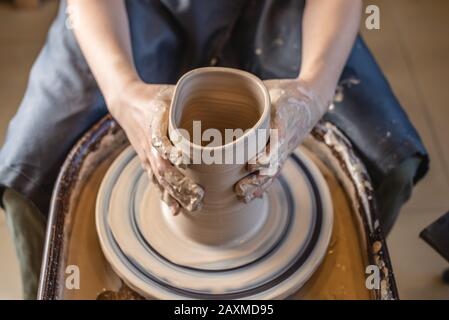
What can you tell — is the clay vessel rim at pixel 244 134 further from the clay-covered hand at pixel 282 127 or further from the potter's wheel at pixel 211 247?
the potter's wheel at pixel 211 247

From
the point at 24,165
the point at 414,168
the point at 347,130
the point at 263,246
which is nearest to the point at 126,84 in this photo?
the point at 24,165

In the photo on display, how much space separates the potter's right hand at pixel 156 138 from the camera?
37.4 inches

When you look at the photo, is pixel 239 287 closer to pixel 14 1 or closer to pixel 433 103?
pixel 433 103

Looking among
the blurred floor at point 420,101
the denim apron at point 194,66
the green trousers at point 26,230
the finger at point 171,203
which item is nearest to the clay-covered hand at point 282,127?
the finger at point 171,203

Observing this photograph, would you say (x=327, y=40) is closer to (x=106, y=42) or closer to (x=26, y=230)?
(x=106, y=42)

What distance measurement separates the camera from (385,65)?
95.3 inches

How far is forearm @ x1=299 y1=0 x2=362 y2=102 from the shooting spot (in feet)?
3.94

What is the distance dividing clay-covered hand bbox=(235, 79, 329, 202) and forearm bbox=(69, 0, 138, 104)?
0.32m

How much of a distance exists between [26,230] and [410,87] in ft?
5.42

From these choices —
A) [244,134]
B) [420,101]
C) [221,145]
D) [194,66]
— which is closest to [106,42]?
[194,66]

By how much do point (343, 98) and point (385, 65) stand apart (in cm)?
113

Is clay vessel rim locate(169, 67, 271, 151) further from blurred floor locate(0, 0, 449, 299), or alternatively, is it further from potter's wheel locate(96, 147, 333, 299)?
blurred floor locate(0, 0, 449, 299)

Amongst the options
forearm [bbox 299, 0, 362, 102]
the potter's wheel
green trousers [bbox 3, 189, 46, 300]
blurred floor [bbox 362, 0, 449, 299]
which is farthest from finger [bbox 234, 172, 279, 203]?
blurred floor [bbox 362, 0, 449, 299]
